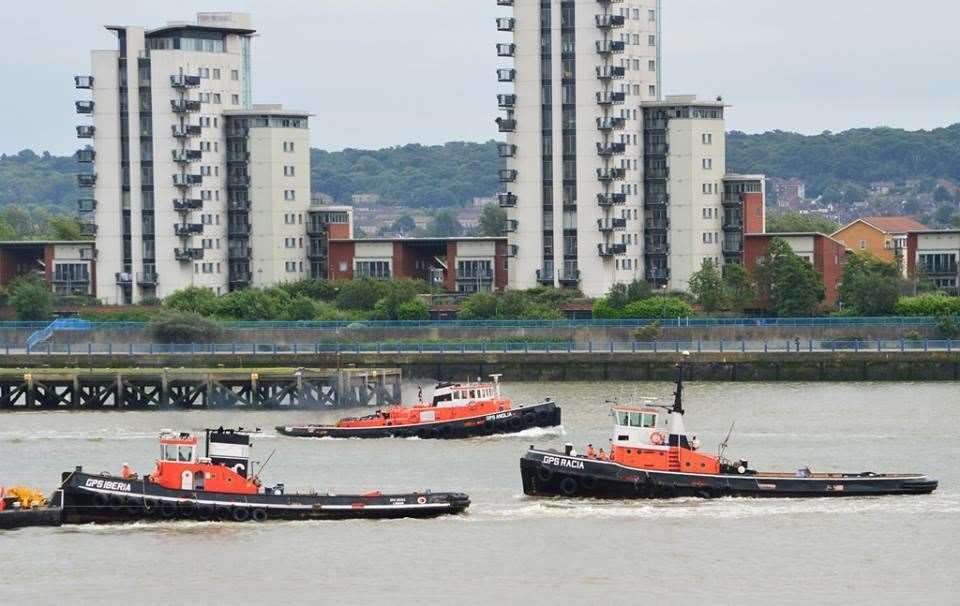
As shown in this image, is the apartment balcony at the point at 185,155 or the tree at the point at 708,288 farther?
the apartment balcony at the point at 185,155

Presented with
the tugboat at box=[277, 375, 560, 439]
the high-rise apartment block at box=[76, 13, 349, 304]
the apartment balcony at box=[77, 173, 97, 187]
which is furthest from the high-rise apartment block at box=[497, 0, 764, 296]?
the tugboat at box=[277, 375, 560, 439]

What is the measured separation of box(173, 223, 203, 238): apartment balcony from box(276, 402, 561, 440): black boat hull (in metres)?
66.0

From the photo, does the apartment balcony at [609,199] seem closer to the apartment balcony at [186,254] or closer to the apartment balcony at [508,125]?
the apartment balcony at [508,125]

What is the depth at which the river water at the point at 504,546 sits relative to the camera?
60.2m

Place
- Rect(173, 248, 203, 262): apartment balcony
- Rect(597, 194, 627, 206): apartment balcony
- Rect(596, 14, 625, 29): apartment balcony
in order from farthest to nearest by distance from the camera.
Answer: Rect(173, 248, 203, 262): apartment balcony < Rect(597, 194, 627, 206): apartment balcony < Rect(596, 14, 625, 29): apartment balcony

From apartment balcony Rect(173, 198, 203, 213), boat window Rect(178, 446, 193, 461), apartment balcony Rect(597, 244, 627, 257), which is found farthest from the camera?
apartment balcony Rect(173, 198, 203, 213)

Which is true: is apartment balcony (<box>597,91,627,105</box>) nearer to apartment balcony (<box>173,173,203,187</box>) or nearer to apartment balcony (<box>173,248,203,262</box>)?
apartment balcony (<box>173,173,203,187</box>)

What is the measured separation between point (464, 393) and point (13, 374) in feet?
99.0

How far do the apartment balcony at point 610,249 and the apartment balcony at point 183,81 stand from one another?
28941 millimetres

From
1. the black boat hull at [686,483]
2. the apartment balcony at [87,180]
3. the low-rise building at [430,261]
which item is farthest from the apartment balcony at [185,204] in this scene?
the black boat hull at [686,483]

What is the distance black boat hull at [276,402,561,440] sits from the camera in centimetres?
9206

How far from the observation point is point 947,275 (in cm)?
15762

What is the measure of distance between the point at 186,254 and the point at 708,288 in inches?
1401

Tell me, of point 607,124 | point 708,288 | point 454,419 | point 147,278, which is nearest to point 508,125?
point 607,124
